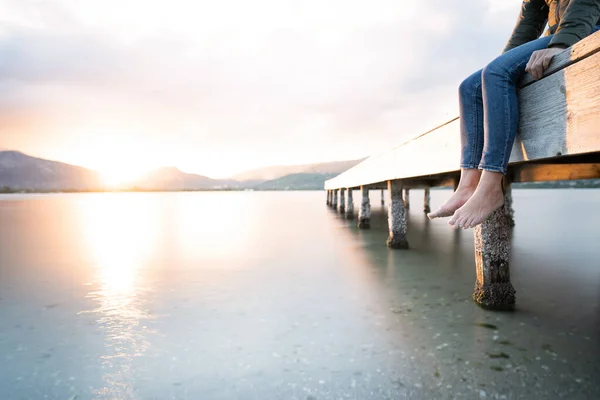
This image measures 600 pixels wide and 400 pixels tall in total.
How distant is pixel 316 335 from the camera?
9.30ft

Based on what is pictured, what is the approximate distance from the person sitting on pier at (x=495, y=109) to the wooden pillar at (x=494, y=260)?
106 centimetres

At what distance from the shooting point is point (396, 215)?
642cm

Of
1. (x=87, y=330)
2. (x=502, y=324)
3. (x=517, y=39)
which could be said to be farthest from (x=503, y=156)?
(x=87, y=330)

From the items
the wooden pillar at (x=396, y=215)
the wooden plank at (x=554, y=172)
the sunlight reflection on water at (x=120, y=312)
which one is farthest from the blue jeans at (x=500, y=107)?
the wooden pillar at (x=396, y=215)

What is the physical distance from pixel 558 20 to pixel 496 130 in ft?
2.82

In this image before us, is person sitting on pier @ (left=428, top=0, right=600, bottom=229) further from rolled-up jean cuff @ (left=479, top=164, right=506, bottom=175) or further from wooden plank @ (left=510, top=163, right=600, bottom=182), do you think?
wooden plank @ (left=510, top=163, right=600, bottom=182)

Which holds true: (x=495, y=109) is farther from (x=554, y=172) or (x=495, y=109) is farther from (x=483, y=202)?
(x=554, y=172)

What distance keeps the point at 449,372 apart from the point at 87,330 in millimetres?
2637

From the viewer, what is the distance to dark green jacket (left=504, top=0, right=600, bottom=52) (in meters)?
1.85

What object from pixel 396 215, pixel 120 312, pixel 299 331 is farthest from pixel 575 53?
pixel 396 215

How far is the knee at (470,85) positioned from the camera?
219 centimetres

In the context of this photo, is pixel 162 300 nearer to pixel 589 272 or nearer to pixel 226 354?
pixel 226 354

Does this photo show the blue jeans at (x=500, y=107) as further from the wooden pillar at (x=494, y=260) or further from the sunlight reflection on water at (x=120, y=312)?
the sunlight reflection on water at (x=120, y=312)

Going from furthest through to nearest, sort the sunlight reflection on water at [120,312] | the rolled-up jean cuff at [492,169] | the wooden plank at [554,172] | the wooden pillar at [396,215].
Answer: the wooden pillar at [396,215], the wooden plank at [554,172], the sunlight reflection on water at [120,312], the rolled-up jean cuff at [492,169]
